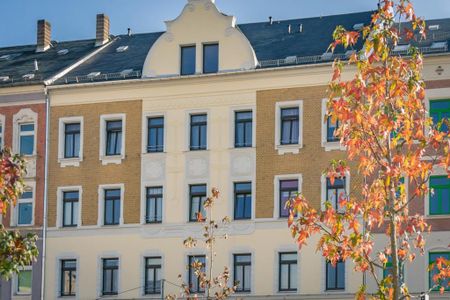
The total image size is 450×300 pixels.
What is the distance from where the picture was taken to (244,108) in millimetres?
44219

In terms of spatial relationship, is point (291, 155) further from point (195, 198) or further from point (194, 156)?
point (195, 198)

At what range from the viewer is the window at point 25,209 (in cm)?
4669

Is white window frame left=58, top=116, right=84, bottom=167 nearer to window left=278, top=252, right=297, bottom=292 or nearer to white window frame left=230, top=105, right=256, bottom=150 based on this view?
white window frame left=230, top=105, right=256, bottom=150

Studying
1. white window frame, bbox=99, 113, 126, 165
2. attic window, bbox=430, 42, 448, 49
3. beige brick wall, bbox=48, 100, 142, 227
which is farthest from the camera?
white window frame, bbox=99, 113, 126, 165

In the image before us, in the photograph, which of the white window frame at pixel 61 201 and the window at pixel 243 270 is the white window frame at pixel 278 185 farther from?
the white window frame at pixel 61 201

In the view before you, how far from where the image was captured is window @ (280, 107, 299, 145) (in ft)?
143

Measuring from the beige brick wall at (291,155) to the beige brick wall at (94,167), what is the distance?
516 centimetres

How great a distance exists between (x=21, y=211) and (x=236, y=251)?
963 cm

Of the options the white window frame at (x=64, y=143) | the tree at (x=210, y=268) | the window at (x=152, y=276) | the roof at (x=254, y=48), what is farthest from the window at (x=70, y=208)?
the tree at (x=210, y=268)

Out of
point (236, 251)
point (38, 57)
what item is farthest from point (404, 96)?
point (38, 57)

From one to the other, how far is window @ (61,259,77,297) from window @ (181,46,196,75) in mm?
8983

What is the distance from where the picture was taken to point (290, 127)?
43.8 metres

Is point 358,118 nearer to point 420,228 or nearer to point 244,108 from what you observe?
point 420,228

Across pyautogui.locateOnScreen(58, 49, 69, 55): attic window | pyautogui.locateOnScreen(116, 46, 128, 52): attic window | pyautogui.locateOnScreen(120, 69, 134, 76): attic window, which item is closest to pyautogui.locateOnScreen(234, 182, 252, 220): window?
pyautogui.locateOnScreen(120, 69, 134, 76): attic window
